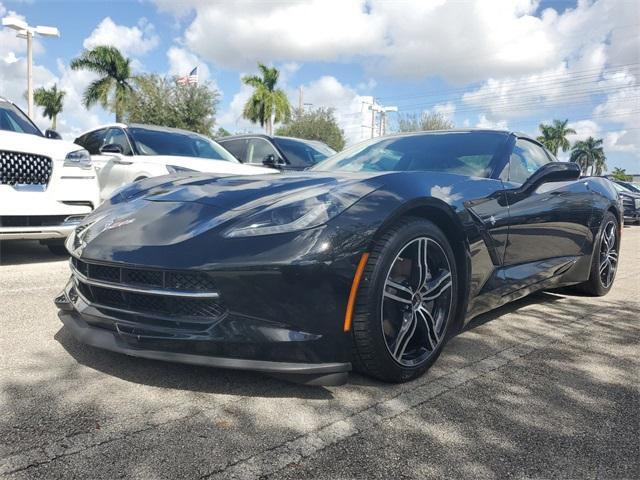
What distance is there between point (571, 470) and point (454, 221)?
4.18 feet

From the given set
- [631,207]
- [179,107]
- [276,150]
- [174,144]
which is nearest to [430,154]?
[174,144]

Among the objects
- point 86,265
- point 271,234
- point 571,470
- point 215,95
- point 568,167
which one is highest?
point 215,95

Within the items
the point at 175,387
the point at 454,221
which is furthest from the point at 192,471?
the point at 454,221

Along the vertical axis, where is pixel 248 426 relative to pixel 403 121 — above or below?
below

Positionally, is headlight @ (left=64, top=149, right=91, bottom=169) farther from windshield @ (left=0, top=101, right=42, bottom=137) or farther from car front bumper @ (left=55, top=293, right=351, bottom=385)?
car front bumper @ (left=55, top=293, right=351, bottom=385)

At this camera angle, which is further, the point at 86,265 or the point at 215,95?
the point at 215,95

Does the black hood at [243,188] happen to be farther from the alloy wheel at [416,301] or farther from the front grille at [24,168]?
the front grille at [24,168]

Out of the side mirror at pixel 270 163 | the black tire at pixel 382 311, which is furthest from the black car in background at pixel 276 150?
the black tire at pixel 382 311

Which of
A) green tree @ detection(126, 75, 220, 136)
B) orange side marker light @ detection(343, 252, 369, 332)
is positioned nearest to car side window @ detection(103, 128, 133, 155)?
orange side marker light @ detection(343, 252, 369, 332)

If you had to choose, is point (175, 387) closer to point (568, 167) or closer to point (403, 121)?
point (568, 167)

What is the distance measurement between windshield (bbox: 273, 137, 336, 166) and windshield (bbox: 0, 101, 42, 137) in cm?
415

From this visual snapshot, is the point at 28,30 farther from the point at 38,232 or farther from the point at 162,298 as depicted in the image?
the point at 162,298

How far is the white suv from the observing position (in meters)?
4.59

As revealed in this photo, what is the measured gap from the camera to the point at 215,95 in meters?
28.7
